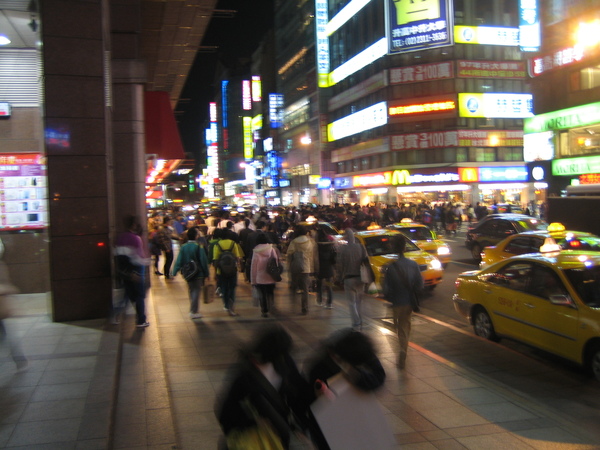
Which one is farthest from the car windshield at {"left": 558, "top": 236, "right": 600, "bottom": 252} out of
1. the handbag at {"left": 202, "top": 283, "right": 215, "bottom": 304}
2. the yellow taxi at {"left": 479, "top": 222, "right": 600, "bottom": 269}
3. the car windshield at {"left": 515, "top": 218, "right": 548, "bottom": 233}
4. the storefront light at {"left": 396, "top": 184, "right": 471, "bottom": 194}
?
the storefront light at {"left": 396, "top": 184, "right": 471, "bottom": 194}

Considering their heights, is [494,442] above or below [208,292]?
below

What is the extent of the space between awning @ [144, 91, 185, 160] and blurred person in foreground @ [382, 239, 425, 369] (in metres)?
13.3

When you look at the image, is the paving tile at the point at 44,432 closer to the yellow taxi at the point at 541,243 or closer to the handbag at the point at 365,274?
the handbag at the point at 365,274

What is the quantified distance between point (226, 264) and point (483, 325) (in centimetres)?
462

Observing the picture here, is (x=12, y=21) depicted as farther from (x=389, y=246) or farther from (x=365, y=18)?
(x=365, y=18)

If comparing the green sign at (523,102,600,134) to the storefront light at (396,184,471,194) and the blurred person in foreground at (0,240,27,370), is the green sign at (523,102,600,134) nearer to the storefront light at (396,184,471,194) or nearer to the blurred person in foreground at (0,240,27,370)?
the storefront light at (396,184,471,194)

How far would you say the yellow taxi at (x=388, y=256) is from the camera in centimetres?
1368

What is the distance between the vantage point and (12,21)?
1095 centimetres

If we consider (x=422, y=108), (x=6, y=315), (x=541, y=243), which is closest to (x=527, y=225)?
(x=541, y=243)

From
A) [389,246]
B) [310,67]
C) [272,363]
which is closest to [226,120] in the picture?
[310,67]

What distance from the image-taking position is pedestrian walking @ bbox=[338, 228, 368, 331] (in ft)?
31.9

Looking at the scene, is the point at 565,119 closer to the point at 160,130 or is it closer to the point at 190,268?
the point at 160,130

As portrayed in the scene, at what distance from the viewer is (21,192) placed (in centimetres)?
1208

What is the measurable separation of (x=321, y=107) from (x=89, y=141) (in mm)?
62746
